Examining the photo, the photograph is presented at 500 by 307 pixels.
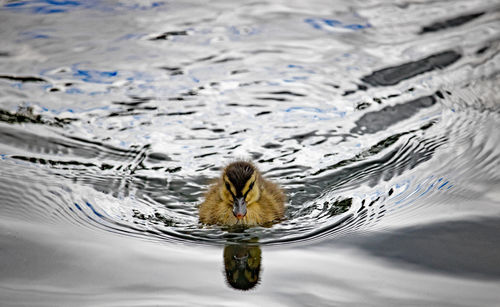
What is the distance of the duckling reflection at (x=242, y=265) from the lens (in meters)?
4.54

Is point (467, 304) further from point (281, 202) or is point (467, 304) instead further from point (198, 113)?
point (198, 113)

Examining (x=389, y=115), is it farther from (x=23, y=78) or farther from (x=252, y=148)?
(x=23, y=78)

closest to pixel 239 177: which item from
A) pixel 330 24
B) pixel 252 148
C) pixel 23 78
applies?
pixel 252 148

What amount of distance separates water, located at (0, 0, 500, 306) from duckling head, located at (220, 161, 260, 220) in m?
0.26

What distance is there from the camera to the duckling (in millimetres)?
6219

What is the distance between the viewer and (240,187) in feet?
20.4

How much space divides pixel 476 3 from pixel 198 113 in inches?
231

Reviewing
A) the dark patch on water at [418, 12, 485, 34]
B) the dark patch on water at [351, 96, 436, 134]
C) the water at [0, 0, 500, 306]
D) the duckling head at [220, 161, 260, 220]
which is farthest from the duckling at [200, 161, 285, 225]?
the dark patch on water at [418, 12, 485, 34]

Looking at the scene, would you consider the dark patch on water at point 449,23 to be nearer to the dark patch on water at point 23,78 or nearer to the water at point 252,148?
the water at point 252,148

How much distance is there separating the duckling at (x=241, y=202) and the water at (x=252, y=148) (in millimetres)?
210

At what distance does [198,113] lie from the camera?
8469mm

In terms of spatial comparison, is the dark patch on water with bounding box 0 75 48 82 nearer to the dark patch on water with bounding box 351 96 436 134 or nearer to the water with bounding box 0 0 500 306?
the water with bounding box 0 0 500 306

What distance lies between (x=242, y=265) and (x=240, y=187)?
138 cm

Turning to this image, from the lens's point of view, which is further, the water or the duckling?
the duckling
